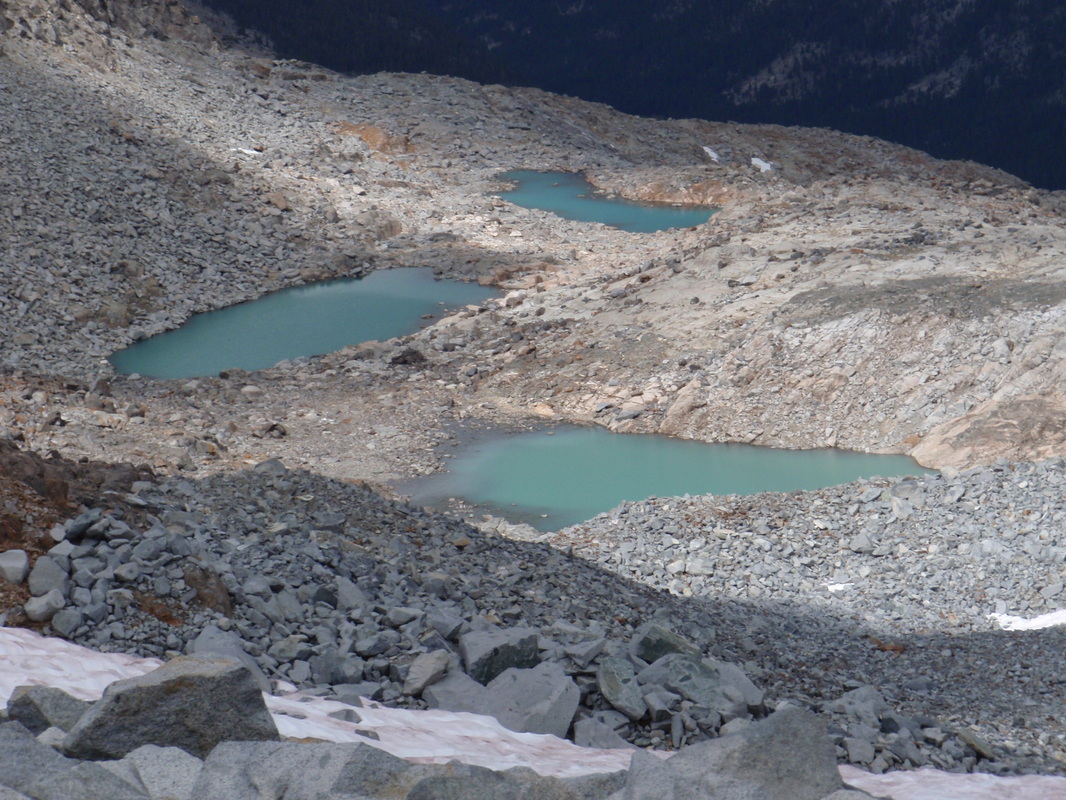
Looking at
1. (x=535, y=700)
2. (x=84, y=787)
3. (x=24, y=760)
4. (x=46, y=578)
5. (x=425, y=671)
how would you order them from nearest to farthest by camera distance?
(x=84, y=787), (x=24, y=760), (x=535, y=700), (x=425, y=671), (x=46, y=578)

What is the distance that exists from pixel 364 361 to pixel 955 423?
12246 mm

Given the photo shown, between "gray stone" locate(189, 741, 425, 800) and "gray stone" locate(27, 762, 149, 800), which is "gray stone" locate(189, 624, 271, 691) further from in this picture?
"gray stone" locate(27, 762, 149, 800)

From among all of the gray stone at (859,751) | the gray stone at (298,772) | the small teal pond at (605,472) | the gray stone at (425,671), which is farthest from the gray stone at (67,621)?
the small teal pond at (605,472)

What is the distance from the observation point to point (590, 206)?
3906cm

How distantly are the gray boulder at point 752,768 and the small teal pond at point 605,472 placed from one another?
10.8 m

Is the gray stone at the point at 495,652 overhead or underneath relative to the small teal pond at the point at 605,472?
overhead

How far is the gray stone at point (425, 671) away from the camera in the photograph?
7.12 meters

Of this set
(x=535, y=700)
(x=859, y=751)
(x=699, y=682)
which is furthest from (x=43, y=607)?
Result: (x=859, y=751)

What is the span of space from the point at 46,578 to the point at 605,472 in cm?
1209

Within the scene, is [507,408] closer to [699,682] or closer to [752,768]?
[699,682]

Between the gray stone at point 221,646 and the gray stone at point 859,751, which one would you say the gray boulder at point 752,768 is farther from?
the gray stone at point 221,646

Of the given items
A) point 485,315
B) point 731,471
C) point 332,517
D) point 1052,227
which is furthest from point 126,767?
point 1052,227

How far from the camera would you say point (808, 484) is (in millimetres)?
17750

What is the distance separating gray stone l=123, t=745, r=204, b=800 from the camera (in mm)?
4715
